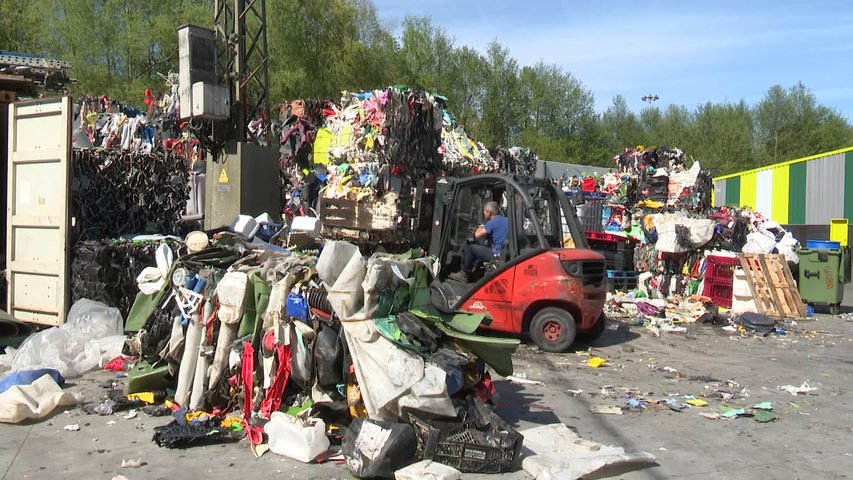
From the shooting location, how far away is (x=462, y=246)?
9555 millimetres

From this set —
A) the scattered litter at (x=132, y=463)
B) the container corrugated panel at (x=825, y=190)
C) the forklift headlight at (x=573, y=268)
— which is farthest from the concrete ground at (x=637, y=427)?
A: the container corrugated panel at (x=825, y=190)

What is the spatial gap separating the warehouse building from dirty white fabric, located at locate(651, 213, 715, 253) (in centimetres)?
1353

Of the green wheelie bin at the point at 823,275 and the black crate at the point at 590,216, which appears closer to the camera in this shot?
the green wheelie bin at the point at 823,275

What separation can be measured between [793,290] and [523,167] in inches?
409

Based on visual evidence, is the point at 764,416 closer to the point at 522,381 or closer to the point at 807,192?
the point at 522,381

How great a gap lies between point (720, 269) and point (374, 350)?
10.3 metres

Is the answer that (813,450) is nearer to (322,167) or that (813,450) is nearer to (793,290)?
(793,290)

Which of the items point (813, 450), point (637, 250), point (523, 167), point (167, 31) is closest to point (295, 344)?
point (813, 450)

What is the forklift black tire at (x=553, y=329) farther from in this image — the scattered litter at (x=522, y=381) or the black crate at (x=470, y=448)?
the black crate at (x=470, y=448)

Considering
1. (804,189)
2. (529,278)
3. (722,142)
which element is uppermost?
(722,142)

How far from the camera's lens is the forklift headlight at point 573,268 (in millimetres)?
8758

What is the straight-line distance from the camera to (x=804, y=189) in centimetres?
2898

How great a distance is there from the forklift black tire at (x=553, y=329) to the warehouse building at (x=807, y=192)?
20291mm

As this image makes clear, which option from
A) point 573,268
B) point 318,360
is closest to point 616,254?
point 573,268
